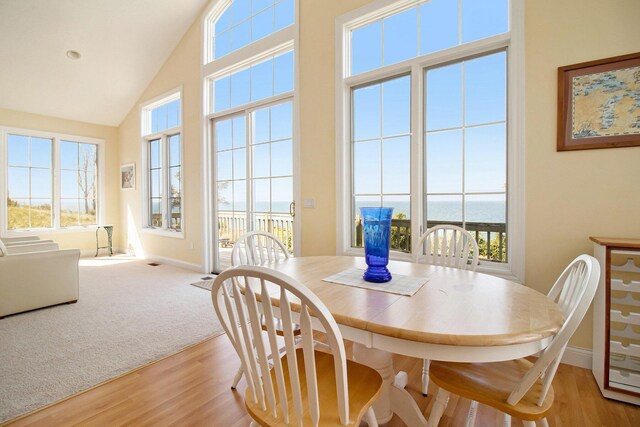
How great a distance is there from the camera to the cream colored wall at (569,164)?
75.9 inches

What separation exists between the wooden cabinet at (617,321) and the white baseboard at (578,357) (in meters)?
0.12

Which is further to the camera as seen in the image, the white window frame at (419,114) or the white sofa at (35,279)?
the white sofa at (35,279)

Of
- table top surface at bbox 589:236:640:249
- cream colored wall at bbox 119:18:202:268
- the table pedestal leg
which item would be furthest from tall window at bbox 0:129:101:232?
table top surface at bbox 589:236:640:249

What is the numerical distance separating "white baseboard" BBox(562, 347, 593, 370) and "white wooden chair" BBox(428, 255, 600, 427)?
1.06m

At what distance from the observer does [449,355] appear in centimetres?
95

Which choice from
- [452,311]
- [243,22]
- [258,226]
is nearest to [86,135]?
[243,22]

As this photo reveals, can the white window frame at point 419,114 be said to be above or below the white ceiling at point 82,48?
below

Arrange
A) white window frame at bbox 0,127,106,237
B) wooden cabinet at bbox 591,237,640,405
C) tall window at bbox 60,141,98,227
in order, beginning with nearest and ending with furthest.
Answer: wooden cabinet at bbox 591,237,640,405
white window frame at bbox 0,127,106,237
tall window at bbox 60,141,98,227

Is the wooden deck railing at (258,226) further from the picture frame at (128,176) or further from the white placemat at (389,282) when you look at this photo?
the picture frame at (128,176)

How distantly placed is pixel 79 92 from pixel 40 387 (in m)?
5.44

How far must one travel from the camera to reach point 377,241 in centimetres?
150

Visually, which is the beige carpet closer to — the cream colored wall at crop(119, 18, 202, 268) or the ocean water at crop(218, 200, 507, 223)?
the cream colored wall at crop(119, 18, 202, 268)

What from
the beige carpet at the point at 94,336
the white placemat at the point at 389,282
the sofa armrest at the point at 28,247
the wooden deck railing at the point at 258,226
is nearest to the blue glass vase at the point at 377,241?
the white placemat at the point at 389,282

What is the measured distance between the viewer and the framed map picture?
1.90m
